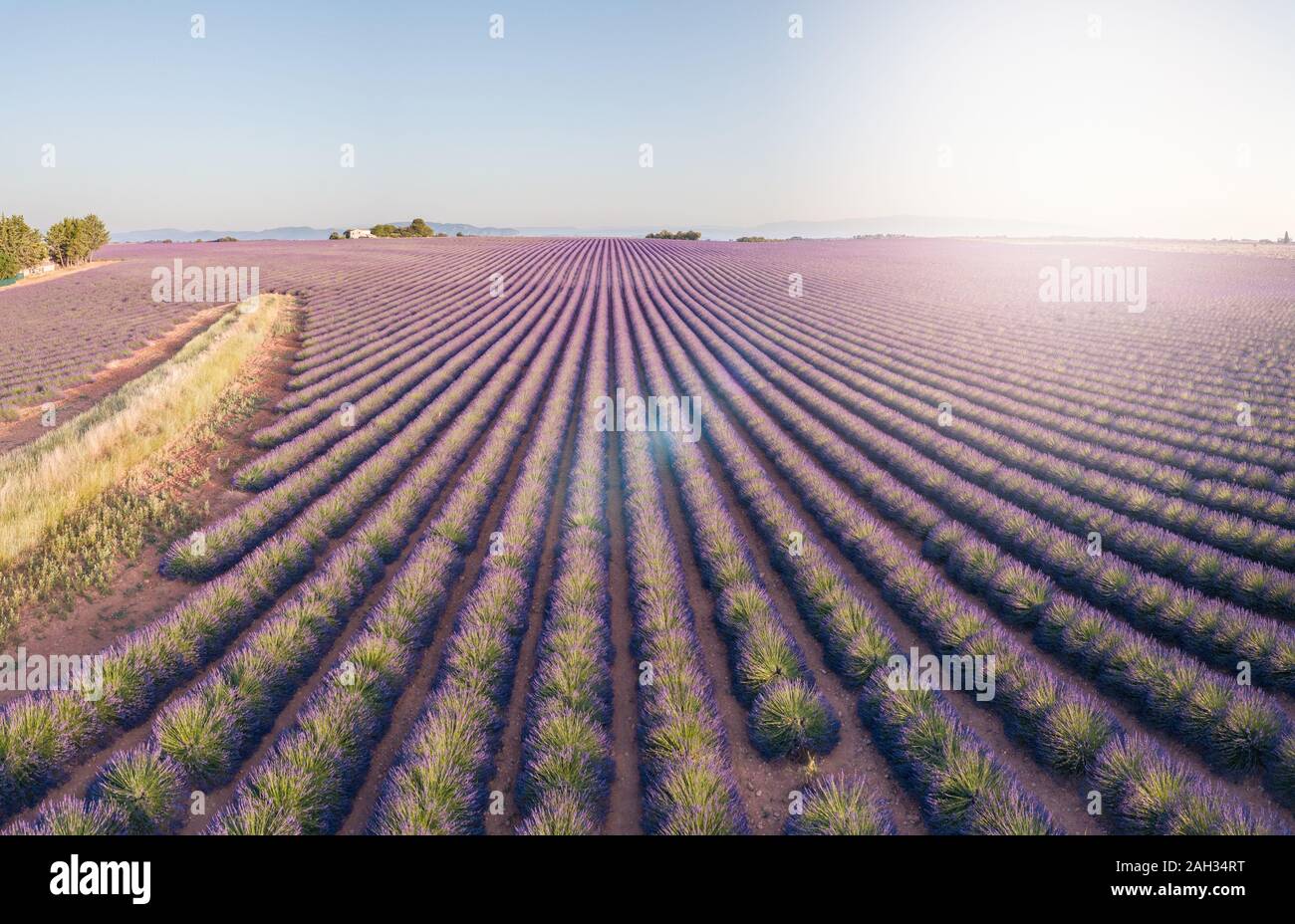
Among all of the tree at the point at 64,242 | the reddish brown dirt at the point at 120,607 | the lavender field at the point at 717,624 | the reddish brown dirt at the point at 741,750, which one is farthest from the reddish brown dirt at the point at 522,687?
the tree at the point at 64,242

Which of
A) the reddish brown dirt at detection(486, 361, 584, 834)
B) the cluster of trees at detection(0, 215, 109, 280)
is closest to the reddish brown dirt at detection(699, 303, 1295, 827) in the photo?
the reddish brown dirt at detection(486, 361, 584, 834)

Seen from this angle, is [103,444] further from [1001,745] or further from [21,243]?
[21,243]

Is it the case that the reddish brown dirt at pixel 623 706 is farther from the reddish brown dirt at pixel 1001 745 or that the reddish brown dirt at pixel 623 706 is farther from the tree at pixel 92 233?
the tree at pixel 92 233

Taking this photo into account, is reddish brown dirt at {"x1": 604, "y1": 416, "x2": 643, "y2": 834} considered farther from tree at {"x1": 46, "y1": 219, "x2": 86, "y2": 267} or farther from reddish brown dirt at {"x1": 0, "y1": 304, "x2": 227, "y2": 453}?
tree at {"x1": 46, "y1": 219, "x2": 86, "y2": 267}

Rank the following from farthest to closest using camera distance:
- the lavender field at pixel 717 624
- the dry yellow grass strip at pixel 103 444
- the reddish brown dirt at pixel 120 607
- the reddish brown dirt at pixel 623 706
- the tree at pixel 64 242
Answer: the tree at pixel 64 242 < the dry yellow grass strip at pixel 103 444 < the reddish brown dirt at pixel 120 607 < the reddish brown dirt at pixel 623 706 < the lavender field at pixel 717 624
